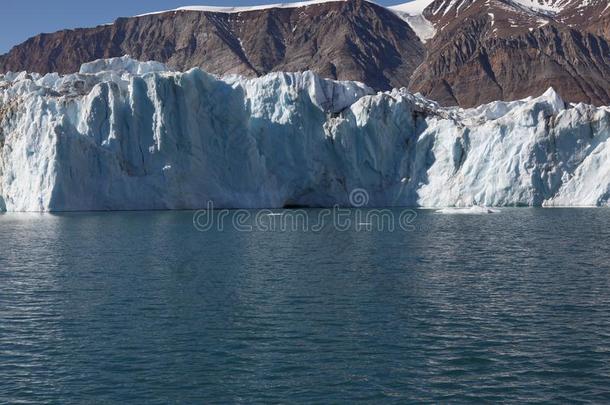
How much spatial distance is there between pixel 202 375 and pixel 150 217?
46317 millimetres

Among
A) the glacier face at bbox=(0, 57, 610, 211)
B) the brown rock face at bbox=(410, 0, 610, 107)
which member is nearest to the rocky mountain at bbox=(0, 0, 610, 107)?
the brown rock face at bbox=(410, 0, 610, 107)

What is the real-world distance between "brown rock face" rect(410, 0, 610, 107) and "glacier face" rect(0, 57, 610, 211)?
280 ft

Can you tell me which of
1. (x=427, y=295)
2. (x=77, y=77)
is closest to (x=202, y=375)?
(x=427, y=295)

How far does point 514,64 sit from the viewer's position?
534ft

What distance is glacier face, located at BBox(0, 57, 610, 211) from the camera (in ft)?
215

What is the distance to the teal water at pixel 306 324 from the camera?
14891 millimetres

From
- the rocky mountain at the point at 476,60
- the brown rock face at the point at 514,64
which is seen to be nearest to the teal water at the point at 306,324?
the brown rock face at the point at 514,64

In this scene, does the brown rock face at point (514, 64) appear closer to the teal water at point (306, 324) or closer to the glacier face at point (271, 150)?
the glacier face at point (271, 150)

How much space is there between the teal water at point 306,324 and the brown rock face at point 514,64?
126m

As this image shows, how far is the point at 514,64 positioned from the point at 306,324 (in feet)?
505

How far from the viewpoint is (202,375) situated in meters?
15.7

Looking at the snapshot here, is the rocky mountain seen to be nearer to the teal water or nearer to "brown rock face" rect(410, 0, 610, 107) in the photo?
"brown rock face" rect(410, 0, 610, 107)

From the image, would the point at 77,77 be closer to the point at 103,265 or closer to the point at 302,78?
the point at 302,78

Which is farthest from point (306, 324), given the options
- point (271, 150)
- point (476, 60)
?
point (476, 60)
